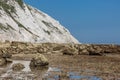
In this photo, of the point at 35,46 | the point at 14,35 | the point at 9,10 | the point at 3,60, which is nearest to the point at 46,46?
the point at 35,46

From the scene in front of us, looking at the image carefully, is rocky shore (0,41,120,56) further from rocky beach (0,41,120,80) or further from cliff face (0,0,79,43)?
cliff face (0,0,79,43)

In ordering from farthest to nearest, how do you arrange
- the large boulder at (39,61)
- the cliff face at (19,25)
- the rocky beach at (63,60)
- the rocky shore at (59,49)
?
the cliff face at (19,25) → the rocky shore at (59,49) → the large boulder at (39,61) → the rocky beach at (63,60)

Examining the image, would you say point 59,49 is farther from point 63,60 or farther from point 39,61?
point 39,61

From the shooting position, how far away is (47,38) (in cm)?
19250

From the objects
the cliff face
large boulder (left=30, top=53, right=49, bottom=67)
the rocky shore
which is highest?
the cliff face

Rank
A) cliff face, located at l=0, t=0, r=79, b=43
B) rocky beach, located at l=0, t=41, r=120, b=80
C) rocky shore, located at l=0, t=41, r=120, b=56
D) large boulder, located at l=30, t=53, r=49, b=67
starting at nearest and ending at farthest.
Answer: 1. rocky beach, located at l=0, t=41, r=120, b=80
2. large boulder, located at l=30, t=53, r=49, b=67
3. rocky shore, located at l=0, t=41, r=120, b=56
4. cliff face, located at l=0, t=0, r=79, b=43

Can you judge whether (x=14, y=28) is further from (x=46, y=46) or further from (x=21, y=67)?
(x=21, y=67)

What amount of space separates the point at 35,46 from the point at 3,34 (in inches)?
2536

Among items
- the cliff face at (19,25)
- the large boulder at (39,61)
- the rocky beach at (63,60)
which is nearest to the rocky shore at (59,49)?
the rocky beach at (63,60)

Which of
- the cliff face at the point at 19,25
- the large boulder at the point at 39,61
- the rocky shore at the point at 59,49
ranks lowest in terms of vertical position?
the large boulder at the point at 39,61

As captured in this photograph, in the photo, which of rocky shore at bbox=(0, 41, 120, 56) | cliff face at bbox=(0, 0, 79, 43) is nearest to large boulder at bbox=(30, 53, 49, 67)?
rocky shore at bbox=(0, 41, 120, 56)

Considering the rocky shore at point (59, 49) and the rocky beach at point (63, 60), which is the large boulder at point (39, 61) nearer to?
the rocky beach at point (63, 60)

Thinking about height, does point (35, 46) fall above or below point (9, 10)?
below

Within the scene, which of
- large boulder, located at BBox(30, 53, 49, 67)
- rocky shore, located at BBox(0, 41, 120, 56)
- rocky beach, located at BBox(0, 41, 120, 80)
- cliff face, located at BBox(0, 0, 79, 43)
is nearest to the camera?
rocky beach, located at BBox(0, 41, 120, 80)
